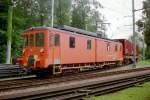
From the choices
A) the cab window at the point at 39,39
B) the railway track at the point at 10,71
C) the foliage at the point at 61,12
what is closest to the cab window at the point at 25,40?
the cab window at the point at 39,39

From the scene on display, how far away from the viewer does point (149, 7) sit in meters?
31.5

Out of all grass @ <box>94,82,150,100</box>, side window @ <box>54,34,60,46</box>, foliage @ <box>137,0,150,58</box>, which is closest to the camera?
grass @ <box>94,82,150,100</box>

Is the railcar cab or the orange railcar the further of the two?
the orange railcar

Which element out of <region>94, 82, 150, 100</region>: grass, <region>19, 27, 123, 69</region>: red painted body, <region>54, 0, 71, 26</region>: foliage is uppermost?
<region>54, 0, 71, 26</region>: foliage

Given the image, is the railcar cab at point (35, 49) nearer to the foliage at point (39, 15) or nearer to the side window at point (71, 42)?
the side window at point (71, 42)

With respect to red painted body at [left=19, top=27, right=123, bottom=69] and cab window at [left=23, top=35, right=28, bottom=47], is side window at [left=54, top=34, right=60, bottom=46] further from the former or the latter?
cab window at [left=23, top=35, right=28, bottom=47]

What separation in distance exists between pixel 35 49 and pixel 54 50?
118 cm

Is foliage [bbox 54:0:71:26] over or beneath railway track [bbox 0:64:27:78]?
over

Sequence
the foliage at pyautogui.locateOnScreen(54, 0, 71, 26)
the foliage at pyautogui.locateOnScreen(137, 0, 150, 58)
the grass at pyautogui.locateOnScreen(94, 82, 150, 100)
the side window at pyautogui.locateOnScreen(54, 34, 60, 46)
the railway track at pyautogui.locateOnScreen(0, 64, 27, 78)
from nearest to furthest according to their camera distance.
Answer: the grass at pyautogui.locateOnScreen(94, 82, 150, 100) → the side window at pyautogui.locateOnScreen(54, 34, 60, 46) → the railway track at pyautogui.locateOnScreen(0, 64, 27, 78) → the foliage at pyautogui.locateOnScreen(137, 0, 150, 58) → the foliage at pyautogui.locateOnScreen(54, 0, 71, 26)

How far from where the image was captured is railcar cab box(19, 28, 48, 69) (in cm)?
2063

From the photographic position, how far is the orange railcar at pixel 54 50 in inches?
819

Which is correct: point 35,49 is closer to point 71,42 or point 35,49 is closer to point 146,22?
point 71,42

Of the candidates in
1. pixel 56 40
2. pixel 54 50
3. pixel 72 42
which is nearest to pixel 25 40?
pixel 56 40

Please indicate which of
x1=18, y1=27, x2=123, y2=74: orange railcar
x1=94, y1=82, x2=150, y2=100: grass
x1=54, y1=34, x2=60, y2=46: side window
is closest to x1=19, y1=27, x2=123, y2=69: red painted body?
x1=18, y1=27, x2=123, y2=74: orange railcar
